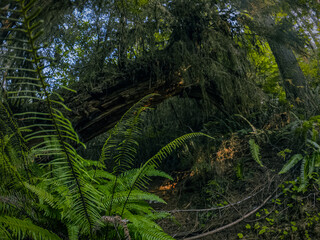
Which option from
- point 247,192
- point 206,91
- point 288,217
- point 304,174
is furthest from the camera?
point 206,91

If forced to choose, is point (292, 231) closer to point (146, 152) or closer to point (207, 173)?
point (207, 173)

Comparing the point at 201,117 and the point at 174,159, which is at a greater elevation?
the point at 201,117

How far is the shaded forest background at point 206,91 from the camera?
9.73ft

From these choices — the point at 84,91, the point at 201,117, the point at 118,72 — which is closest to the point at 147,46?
the point at 118,72

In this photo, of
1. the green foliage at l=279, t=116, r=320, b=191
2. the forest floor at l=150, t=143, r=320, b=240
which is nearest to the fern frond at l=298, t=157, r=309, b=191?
the green foliage at l=279, t=116, r=320, b=191

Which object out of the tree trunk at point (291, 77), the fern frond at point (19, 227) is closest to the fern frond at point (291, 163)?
the tree trunk at point (291, 77)

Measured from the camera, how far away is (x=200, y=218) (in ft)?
10.3

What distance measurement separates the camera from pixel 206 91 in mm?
4293

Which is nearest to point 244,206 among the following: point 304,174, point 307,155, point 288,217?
point 288,217

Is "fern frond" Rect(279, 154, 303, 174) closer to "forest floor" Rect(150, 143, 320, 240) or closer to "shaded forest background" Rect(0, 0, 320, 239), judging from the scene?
"shaded forest background" Rect(0, 0, 320, 239)

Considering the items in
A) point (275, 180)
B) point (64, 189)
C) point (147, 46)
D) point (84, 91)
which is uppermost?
point (147, 46)

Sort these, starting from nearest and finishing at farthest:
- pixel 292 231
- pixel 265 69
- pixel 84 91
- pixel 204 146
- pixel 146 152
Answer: pixel 292 231, pixel 84 91, pixel 204 146, pixel 146 152, pixel 265 69

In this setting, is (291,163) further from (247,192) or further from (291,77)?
(291,77)

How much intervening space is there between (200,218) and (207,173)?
858 mm
